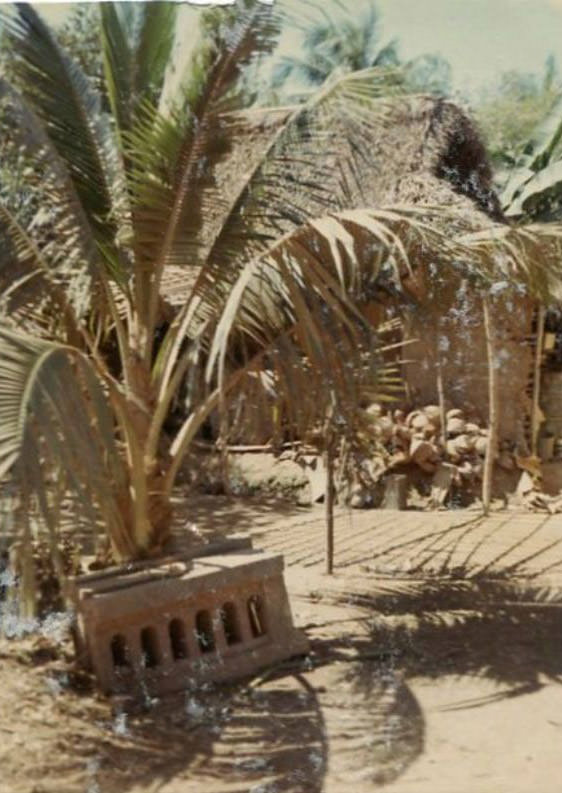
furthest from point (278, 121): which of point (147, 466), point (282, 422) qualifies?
point (147, 466)

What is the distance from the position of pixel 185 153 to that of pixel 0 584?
1.33m

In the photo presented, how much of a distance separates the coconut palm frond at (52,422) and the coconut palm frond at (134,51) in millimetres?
802

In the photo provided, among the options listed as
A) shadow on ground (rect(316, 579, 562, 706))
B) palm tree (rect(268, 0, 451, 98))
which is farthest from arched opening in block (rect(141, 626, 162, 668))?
palm tree (rect(268, 0, 451, 98))

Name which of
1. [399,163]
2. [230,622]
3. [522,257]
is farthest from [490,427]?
[230,622]

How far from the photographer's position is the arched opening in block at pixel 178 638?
2682 millimetres

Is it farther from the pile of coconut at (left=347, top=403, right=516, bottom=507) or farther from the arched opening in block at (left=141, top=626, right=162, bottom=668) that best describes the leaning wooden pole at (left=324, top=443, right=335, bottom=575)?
the arched opening in block at (left=141, top=626, right=162, bottom=668)

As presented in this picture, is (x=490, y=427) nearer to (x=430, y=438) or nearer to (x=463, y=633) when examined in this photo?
(x=430, y=438)

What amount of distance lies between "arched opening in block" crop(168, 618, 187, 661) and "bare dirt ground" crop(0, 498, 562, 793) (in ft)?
0.42

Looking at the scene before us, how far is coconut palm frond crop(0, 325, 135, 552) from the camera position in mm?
1975

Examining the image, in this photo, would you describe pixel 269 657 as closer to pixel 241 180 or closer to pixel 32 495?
pixel 32 495

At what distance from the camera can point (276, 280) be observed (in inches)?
106

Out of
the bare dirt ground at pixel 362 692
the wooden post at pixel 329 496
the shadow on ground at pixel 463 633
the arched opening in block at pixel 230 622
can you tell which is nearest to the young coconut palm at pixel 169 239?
the wooden post at pixel 329 496

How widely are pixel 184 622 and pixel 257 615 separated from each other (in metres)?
0.27

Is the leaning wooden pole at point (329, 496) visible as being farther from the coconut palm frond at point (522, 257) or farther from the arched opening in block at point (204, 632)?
the coconut palm frond at point (522, 257)
